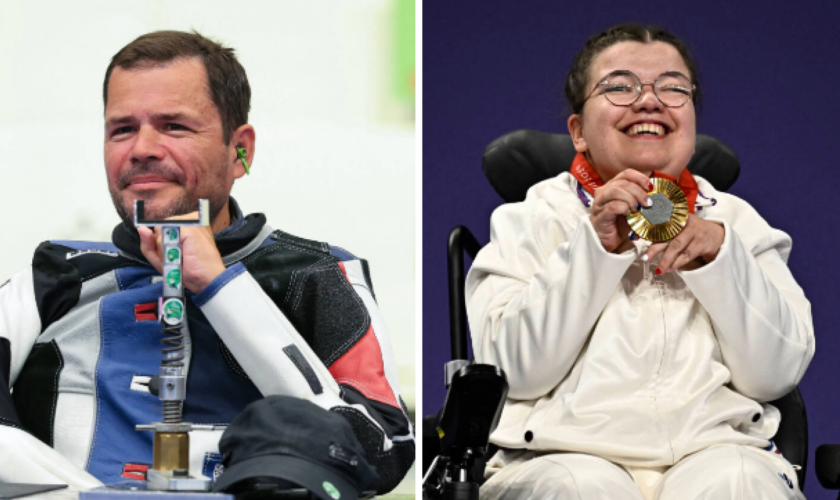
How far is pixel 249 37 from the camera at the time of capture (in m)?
2.17

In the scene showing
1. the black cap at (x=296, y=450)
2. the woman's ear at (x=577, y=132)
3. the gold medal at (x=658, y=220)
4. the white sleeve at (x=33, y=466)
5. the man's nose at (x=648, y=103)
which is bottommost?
the white sleeve at (x=33, y=466)

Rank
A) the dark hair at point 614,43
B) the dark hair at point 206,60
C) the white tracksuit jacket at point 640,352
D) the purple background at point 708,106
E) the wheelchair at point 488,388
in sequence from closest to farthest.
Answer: the wheelchair at point 488,388
the white tracksuit jacket at point 640,352
the dark hair at point 206,60
the dark hair at point 614,43
the purple background at point 708,106

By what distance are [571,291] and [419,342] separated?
35 centimetres

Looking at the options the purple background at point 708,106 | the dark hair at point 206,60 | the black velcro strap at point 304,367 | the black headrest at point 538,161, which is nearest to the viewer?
the black velcro strap at point 304,367

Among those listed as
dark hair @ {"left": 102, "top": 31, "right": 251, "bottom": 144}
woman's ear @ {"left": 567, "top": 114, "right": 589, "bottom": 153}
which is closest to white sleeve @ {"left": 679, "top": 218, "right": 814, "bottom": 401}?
woman's ear @ {"left": 567, "top": 114, "right": 589, "bottom": 153}

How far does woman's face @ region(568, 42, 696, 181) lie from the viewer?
2160 mm

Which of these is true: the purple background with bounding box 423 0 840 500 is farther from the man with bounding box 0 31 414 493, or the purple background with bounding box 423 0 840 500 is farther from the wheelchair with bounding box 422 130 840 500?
the man with bounding box 0 31 414 493

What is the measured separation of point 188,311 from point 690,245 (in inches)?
34.7

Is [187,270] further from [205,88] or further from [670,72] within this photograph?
[670,72]

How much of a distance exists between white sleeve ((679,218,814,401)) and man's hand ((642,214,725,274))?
0.8 inches

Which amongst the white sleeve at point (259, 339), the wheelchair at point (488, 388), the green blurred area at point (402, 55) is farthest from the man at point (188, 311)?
the green blurred area at point (402, 55)

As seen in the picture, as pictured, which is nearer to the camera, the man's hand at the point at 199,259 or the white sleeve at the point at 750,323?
the man's hand at the point at 199,259

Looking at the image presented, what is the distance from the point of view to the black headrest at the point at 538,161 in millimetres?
2459

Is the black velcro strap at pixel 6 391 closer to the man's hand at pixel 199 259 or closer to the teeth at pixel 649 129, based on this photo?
the man's hand at pixel 199 259
